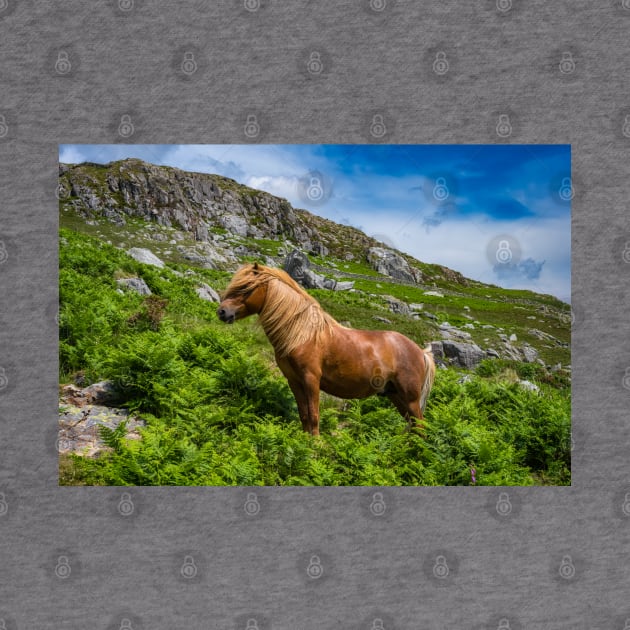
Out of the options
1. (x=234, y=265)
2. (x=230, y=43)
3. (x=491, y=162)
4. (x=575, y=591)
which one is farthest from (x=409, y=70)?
(x=575, y=591)

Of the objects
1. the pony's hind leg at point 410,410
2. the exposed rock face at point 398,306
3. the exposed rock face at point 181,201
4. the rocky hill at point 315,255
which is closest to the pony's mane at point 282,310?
the rocky hill at point 315,255

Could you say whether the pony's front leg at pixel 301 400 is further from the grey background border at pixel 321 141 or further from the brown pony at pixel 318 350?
the grey background border at pixel 321 141

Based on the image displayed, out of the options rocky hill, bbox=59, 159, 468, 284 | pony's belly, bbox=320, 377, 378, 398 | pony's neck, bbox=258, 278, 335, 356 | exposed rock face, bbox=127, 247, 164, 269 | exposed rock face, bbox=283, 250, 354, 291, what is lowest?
pony's belly, bbox=320, 377, 378, 398

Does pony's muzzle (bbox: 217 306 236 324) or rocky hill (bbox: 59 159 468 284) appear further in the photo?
rocky hill (bbox: 59 159 468 284)

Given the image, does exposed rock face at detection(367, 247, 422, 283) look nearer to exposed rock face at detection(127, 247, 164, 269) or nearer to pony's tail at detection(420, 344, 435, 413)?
pony's tail at detection(420, 344, 435, 413)

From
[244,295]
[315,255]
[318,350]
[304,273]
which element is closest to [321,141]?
[315,255]

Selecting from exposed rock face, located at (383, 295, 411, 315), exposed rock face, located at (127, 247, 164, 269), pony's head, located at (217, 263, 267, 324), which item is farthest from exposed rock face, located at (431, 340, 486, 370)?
exposed rock face, located at (127, 247, 164, 269)

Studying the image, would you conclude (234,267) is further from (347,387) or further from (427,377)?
(427,377)

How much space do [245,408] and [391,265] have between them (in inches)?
69.8

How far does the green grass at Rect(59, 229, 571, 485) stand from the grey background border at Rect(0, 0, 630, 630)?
163mm

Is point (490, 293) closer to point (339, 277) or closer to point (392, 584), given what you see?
point (339, 277)

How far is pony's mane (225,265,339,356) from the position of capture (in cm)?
349

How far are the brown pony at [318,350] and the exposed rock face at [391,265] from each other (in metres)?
0.53

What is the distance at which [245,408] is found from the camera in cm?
361
